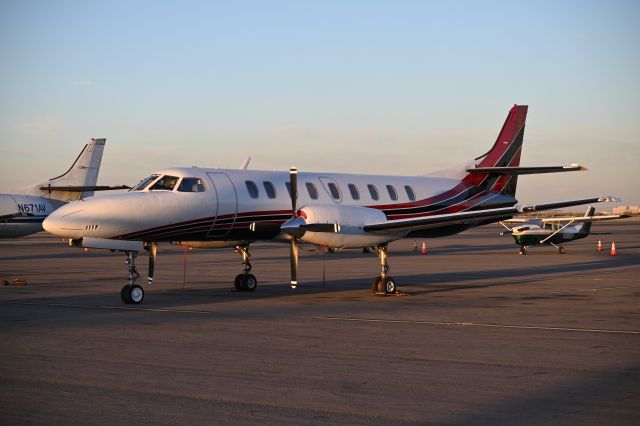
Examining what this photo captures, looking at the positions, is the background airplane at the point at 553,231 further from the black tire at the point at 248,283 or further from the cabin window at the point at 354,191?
the black tire at the point at 248,283

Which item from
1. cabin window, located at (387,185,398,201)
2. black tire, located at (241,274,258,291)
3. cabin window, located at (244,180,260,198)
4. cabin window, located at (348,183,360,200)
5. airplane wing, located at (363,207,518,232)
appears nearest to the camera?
airplane wing, located at (363,207,518,232)

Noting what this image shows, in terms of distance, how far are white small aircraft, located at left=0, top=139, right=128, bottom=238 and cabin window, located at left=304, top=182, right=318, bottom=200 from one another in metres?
28.4

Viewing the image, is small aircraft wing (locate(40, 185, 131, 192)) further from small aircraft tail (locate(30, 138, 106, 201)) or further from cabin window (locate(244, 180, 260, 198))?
cabin window (locate(244, 180, 260, 198))

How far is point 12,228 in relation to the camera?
1905 inches

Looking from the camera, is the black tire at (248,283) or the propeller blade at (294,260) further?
the black tire at (248,283)

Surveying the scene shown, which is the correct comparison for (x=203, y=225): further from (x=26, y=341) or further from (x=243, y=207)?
(x=26, y=341)

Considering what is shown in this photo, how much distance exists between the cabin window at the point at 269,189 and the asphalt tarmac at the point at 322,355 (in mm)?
2692

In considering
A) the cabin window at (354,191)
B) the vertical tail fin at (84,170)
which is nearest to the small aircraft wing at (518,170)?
the cabin window at (354,191)

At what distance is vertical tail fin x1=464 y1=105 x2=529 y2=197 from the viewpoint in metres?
26.3

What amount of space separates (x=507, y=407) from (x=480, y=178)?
18.9 m

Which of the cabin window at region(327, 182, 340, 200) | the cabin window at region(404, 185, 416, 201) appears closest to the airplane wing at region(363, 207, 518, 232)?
the cabin window at region(327, 182, 340, 200)

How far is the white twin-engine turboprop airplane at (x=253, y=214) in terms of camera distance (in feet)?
60.4

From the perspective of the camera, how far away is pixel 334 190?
22.6 meters

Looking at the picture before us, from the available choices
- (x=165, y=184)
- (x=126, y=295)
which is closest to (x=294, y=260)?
(x=165, y=184)
